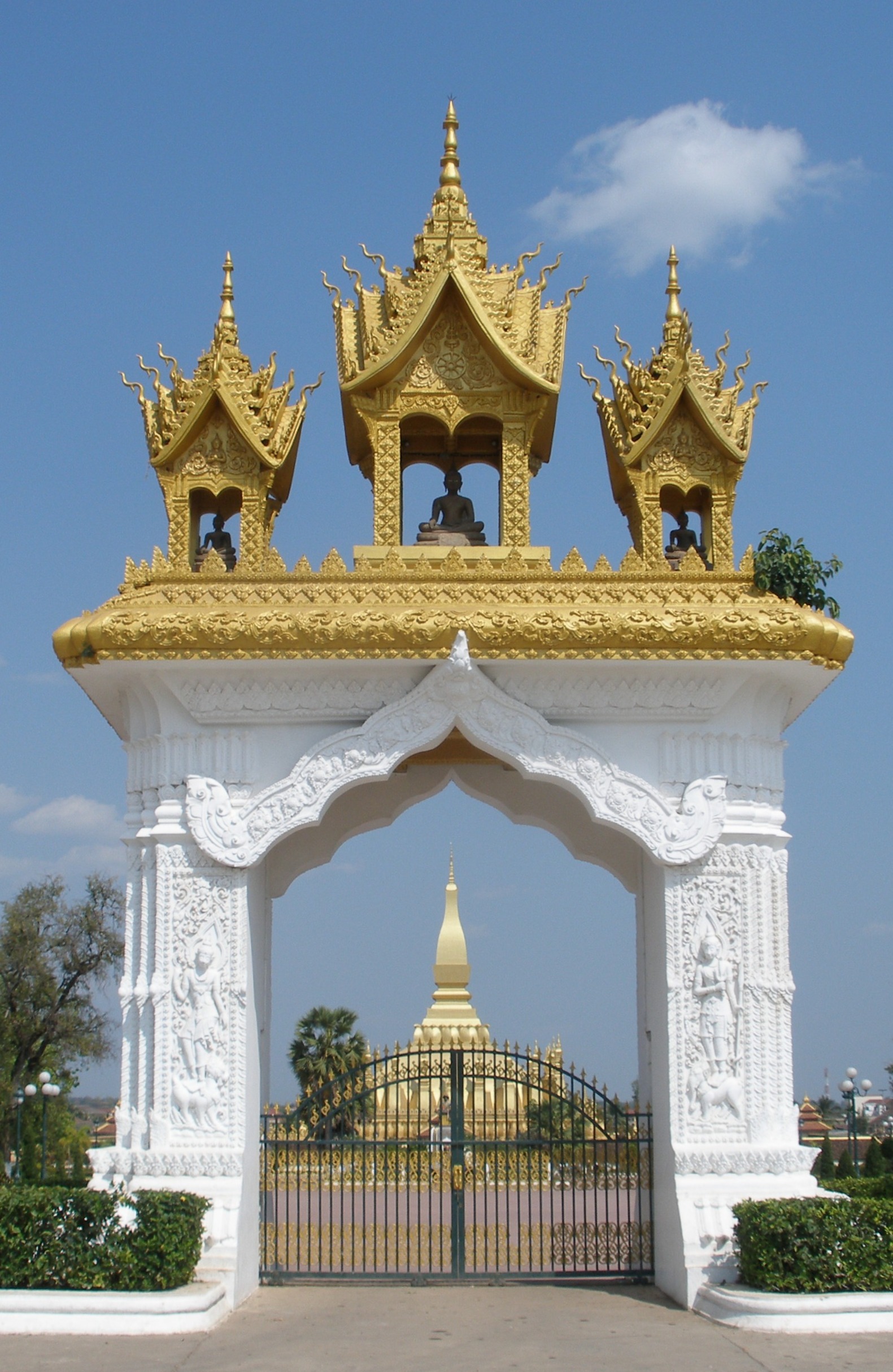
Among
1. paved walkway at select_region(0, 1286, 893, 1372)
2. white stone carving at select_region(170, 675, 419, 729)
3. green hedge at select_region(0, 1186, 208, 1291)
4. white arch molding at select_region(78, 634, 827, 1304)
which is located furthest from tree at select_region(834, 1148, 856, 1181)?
green hedge at select_region(0, 1186, 208, 1291)

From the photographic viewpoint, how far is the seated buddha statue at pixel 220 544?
486 inches

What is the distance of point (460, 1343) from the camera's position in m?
9.24

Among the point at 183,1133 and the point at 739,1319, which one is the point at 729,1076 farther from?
the point at 183,1133

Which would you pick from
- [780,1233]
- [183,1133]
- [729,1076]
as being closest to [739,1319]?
[780,1233]

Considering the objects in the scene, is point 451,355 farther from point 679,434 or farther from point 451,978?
point 451,978

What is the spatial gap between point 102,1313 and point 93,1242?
47 centimetres

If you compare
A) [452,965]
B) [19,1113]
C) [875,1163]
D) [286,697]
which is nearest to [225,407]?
[286,697]

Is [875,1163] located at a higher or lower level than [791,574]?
lower

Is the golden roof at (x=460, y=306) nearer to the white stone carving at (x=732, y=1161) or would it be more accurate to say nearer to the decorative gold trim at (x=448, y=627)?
the decorative gold trim at (x=448, y=627)

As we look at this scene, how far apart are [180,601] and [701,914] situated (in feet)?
14.5

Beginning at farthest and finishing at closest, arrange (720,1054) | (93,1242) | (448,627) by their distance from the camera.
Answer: (448,627) < (720,1054) < (93,1242)

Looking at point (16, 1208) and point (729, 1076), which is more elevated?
point (729, 1076)

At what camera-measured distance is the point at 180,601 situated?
10930 mm

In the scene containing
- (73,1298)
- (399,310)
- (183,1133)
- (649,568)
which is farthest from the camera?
(399,310)
